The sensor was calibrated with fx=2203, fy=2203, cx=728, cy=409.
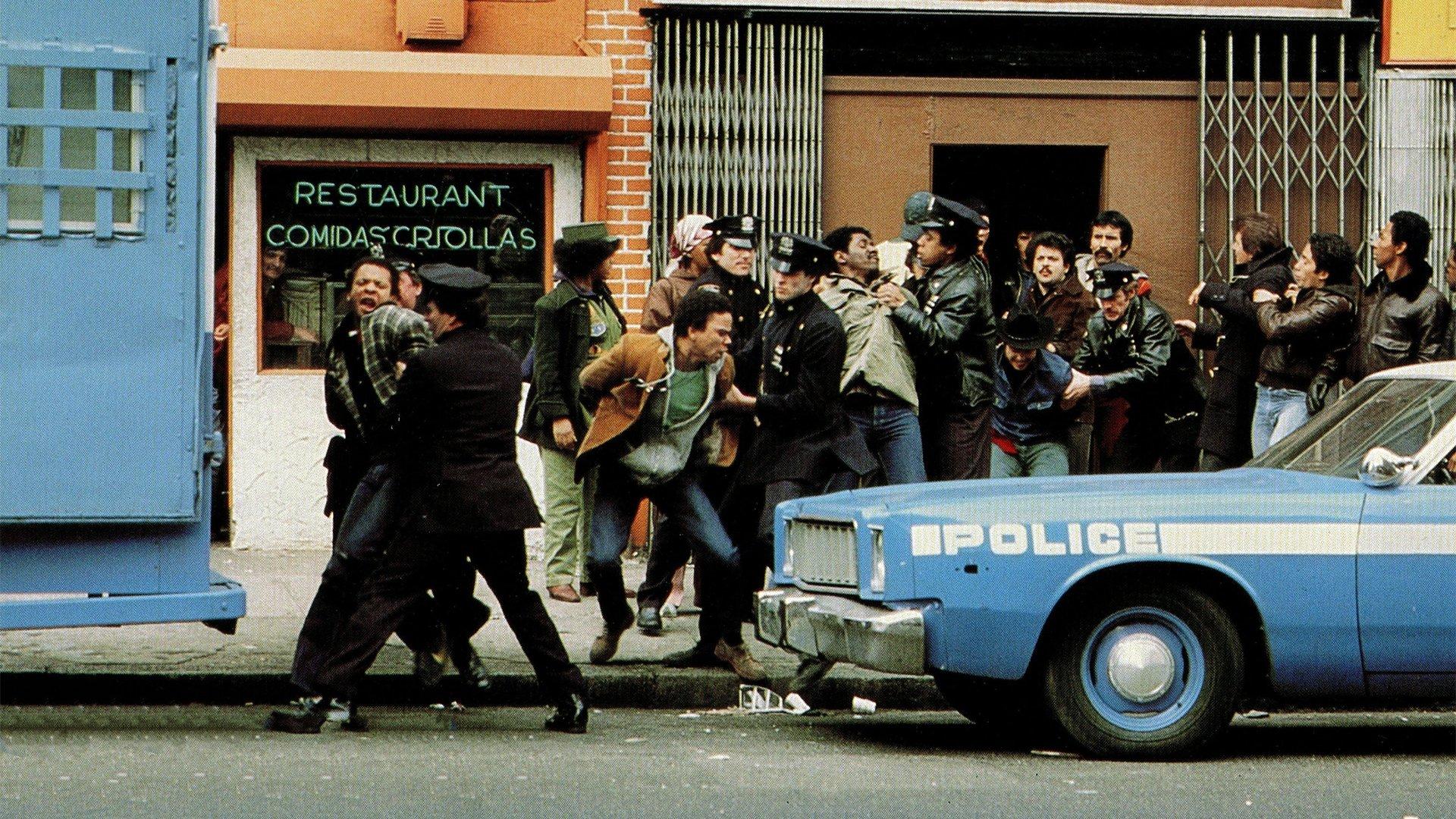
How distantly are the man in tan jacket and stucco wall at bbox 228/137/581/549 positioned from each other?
3.63 meters

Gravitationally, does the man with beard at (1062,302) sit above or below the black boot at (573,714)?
above

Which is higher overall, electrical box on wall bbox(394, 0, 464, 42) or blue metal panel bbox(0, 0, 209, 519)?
electrical box on wall bbox(394, 0, 464, 42)

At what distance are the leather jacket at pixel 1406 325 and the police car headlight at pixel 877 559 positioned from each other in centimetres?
396

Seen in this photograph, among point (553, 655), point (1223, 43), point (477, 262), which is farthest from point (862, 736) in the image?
point (1223, 43)

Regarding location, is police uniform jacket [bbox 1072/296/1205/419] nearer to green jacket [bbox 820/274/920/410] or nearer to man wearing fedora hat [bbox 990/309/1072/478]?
man wearing fedora hat [bbox 990/309/1072/478]

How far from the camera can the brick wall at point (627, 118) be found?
12914 mm

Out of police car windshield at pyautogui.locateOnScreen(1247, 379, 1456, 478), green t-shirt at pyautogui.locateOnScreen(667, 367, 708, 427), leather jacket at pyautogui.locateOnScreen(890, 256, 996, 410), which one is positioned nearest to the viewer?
police car windshield at pyautogui.locateOnScreen(1247, 379, 1456, 478)

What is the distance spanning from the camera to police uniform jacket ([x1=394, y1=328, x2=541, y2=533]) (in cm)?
799

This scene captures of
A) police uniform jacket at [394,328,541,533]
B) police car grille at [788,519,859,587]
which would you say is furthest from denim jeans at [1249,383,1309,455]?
police uniform jacket at [394,328,541,533]

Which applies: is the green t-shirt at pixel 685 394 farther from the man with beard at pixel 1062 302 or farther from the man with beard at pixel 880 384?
the man with beard at pixel 1062 302

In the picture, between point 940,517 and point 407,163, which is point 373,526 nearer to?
point 940,517

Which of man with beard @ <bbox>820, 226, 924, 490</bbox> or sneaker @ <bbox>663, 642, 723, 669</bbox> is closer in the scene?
sneaker @ <bbox>663, 642, 723, 669</bbox>

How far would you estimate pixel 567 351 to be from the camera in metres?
10.4

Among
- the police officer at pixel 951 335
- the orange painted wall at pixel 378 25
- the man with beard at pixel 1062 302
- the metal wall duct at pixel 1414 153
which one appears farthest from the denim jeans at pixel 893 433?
the metal wall duct at pixel 1414 153
